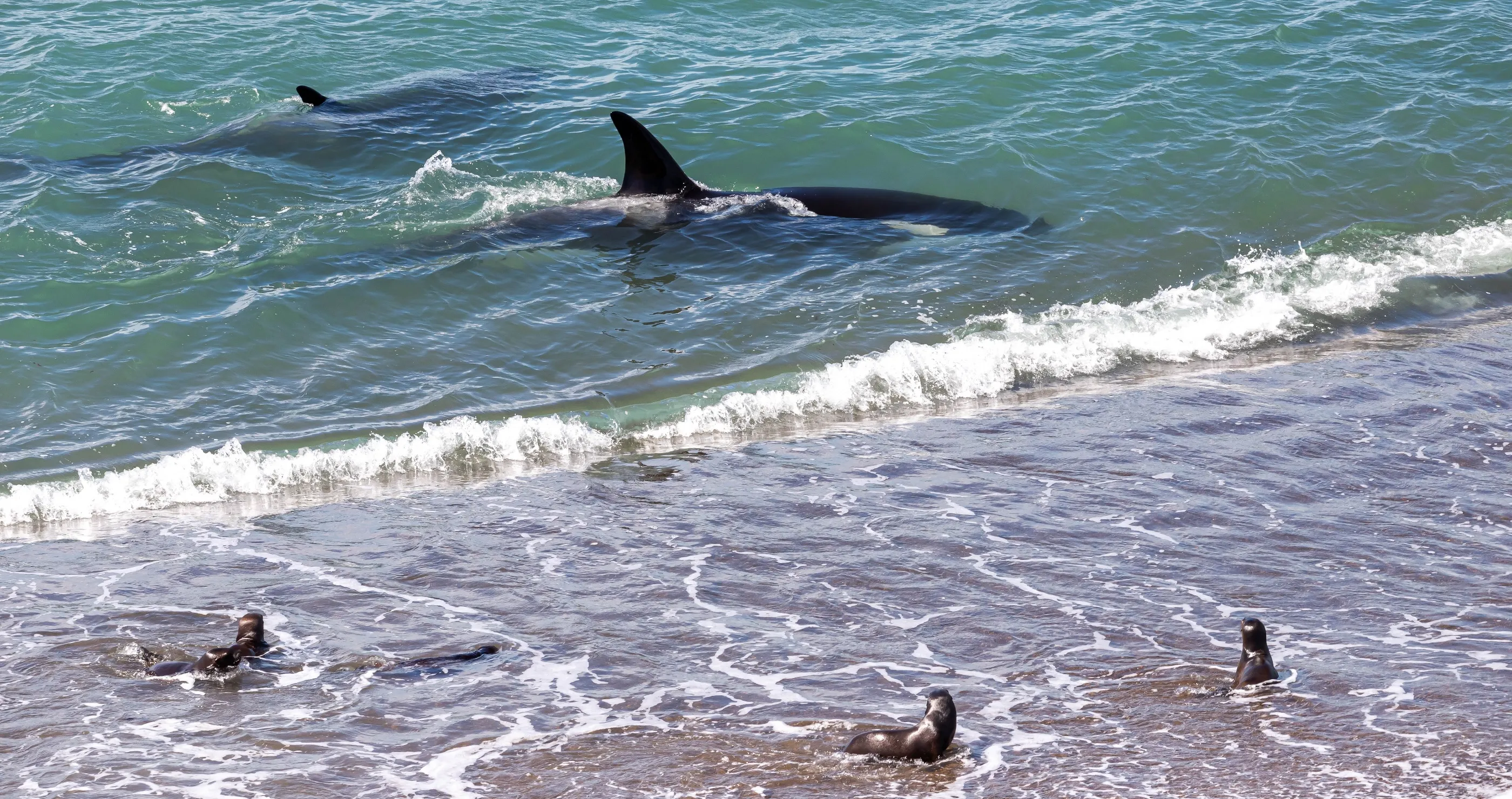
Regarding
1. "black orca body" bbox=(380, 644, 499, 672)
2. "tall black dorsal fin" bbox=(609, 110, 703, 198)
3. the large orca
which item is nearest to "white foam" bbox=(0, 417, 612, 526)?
"black orca body" bbox=(380, 644, 499, 672)

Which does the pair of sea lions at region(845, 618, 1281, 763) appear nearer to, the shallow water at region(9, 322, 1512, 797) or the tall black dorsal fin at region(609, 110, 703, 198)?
the shallow water at region(9, 322, 1512, 797)

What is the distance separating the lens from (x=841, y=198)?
53.9 feet

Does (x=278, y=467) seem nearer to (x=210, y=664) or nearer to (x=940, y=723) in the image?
(x=210, y=664)

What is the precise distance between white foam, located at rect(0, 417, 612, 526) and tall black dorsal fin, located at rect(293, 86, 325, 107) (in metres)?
9.10

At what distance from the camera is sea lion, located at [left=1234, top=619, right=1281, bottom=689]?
6719 millimetres

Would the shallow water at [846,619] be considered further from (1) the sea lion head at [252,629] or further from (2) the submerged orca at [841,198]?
(2) the submerged orca at [841,198]

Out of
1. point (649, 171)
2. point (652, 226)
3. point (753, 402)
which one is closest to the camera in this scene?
point (753, 402)

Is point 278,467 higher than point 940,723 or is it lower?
higher

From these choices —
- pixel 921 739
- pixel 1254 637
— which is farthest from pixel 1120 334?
pixel 921 739

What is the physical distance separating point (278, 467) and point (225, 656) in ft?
12.0

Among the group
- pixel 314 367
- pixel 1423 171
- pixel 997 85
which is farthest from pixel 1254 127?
pixel 314 367

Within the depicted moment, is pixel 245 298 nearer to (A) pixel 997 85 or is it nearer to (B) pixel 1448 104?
(A) pixel 997 85

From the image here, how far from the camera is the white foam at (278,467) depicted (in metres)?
9.98

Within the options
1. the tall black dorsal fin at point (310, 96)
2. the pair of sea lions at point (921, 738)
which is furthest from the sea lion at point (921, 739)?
the tall black dorsal fin at point (310, 96)
